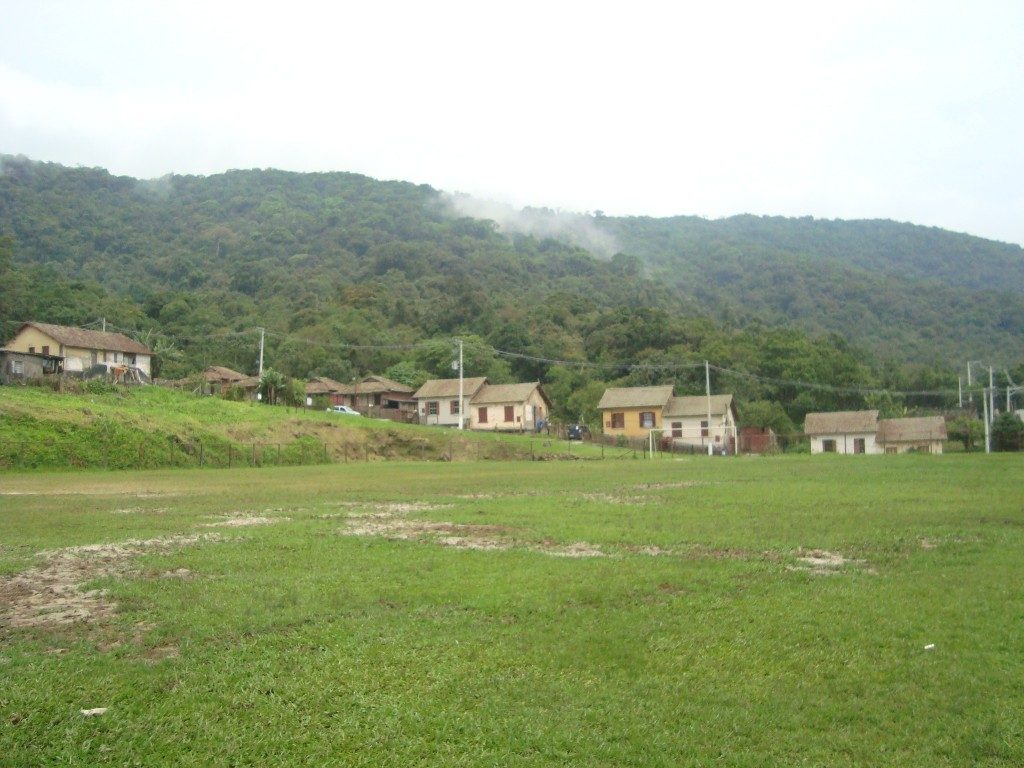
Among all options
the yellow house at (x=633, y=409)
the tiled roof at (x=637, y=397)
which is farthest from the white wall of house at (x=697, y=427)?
the tiled roof at (x=637, y=397)

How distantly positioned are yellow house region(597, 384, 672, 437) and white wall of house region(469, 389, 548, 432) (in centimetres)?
686

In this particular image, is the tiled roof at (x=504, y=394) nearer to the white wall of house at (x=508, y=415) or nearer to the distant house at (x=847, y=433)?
the white wall of house at (x=508, y=415)

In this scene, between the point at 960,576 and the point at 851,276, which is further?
the point at 851,276

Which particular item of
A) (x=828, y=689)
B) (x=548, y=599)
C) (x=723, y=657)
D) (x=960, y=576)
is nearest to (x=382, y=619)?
(x=548, y=599)

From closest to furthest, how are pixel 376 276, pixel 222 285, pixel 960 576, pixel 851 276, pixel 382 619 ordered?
1. pixel 382 619
2. pixel 960 576
3. pixel 222 285
4. pixel 376 276
5. pixel 851 276

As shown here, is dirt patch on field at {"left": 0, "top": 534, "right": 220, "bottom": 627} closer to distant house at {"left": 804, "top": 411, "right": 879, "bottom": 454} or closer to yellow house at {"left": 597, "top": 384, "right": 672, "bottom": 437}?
yellow house at {"left": 597, "top": 384, "right": 672, "bottom": 437}

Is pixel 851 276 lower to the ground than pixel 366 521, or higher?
higher

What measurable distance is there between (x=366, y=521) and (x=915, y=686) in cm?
1431

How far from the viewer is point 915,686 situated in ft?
26.7

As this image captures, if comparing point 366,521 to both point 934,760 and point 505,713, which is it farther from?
point 934,760

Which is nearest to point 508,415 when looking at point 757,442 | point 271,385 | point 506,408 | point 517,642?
point 506,408

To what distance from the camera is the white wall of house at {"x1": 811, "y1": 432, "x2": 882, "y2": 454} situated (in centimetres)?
7831

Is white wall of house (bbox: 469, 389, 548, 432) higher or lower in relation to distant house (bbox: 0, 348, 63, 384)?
lower

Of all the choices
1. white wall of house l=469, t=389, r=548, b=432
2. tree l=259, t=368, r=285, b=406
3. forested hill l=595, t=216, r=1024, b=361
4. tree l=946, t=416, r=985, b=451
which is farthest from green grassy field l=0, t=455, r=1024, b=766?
forested hill l=595, t=216, r=1024, b=361
